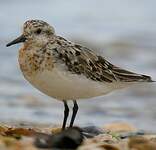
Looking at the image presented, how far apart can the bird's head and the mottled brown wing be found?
0.17 metres

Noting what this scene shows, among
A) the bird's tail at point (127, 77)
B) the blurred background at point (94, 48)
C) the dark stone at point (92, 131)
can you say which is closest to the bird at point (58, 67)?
the bird's tail at point (127, 77)

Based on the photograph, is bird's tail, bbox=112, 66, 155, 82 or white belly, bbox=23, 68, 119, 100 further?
bird's tail, bbox=112, 66, 155, 82

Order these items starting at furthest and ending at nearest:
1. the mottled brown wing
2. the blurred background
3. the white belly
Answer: the blurred background, the mottled brown wing, the white belly

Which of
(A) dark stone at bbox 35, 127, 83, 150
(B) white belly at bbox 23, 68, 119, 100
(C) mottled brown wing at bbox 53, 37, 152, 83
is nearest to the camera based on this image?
(A) dark stone at bbox 35, 127, 83, 150

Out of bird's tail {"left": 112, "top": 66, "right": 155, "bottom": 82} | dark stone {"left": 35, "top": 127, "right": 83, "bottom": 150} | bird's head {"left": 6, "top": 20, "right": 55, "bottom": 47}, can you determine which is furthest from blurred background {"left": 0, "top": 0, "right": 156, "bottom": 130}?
dark stone {"left": 35, "top": 127, "right": 83, "bottom": 150}

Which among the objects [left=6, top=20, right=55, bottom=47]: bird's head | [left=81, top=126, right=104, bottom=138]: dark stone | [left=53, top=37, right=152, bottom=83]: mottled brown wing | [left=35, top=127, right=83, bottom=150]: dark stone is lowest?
[left=81, top=126, right=104, bottom=138]: dark stone

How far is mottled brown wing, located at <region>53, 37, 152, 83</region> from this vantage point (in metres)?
7.21

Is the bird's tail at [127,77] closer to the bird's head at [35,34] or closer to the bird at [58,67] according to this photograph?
the bird at [58,67]

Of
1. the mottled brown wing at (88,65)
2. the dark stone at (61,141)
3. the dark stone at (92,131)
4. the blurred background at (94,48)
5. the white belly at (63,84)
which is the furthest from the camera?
the blurred background at (94,48)

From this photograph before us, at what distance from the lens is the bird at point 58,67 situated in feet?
22.9

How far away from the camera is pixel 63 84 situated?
275 inches

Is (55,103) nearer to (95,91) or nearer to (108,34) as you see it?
(95,91)

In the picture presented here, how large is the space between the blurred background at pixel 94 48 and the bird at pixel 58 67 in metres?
2.69

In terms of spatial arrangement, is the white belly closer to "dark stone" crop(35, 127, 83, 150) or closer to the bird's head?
the bird's head
